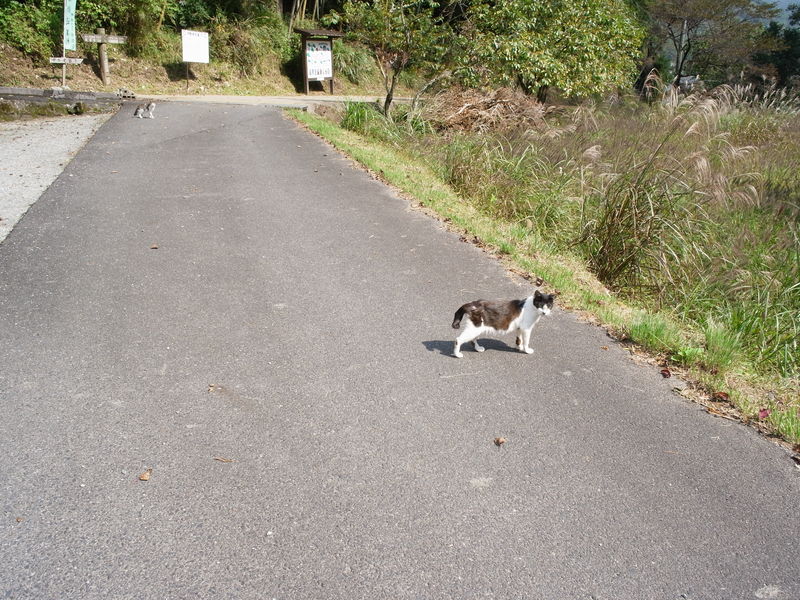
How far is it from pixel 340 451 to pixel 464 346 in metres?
1.85

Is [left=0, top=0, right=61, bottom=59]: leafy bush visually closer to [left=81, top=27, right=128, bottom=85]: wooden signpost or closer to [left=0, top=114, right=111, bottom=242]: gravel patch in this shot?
[left=81, top=27, right=128, bottom=85]: wooden signpost

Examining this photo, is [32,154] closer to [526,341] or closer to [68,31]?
[68,31]

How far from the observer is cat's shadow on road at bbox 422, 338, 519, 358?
515 centimetres

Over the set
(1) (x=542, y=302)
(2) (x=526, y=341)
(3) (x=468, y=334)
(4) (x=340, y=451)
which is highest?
(1) (x=542, y=302)

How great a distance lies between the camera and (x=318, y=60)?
81.9 ft

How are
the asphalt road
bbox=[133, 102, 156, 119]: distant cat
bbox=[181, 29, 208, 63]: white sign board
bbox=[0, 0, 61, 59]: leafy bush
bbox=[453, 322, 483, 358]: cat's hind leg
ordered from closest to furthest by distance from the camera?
the asphalt road
bbox=[453, 322, 483, 358]: cat's hind leg
bbox=[133, 102, 156, 119]: distant cat
bbox=[0, 0, 61, 59]: leafy bush
bbox=[181, 29, 208, 63]: white sign board

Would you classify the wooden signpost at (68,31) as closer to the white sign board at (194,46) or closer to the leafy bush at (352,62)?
the white sign board at (194,46)

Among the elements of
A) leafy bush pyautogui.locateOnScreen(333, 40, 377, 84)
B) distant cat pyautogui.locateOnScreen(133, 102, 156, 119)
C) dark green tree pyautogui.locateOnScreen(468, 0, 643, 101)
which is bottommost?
distant cat pyautogui.locateOnScreen(133, 102, 156, 119)

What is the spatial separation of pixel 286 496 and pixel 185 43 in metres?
21.7

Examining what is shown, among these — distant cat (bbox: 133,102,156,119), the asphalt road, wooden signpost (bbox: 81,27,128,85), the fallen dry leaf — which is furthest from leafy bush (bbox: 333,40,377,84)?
the fallen dry leaf

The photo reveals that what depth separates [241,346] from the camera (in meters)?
5.09

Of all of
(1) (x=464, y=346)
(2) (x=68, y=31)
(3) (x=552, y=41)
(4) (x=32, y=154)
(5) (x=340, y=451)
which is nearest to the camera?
(5) (x=340, y=451)

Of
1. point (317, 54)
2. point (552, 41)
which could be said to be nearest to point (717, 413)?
point (552, 41)

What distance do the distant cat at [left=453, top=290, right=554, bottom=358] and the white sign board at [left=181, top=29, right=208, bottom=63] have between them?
20.4 m
